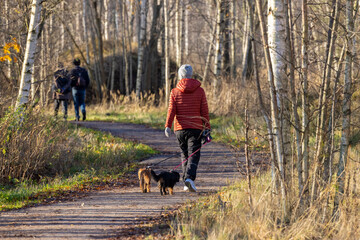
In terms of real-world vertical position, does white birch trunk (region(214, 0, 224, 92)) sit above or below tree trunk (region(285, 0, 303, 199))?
above

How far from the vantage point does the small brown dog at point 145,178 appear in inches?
281

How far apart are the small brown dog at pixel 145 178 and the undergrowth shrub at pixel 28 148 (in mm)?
2325

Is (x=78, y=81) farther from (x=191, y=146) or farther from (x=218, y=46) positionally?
(x=191, y=146)

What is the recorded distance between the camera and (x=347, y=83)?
216 inches

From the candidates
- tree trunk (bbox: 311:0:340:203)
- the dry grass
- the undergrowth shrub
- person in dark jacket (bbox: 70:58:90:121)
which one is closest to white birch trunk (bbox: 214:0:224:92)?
person in dark jacket (bbox: 70:58:90:121)

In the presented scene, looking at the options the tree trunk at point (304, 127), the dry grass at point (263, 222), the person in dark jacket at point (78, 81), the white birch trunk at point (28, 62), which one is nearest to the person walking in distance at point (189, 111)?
the dry grass at point (263, 222)

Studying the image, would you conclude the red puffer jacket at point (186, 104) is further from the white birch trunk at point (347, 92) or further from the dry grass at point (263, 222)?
the white birch trunk at point (347, 92)

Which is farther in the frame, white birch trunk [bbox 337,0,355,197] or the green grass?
the green grass

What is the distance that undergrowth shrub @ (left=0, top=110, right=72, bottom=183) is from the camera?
8320mm

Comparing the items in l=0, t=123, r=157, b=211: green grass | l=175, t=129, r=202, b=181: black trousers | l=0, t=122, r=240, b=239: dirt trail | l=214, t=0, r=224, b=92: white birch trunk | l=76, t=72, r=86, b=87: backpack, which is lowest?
l=0, t=122, r=240, b=239: dirt trail

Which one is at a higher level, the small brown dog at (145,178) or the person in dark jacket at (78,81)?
the person in dark jacket at (78,81)

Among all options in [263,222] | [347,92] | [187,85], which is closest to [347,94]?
[347,92]

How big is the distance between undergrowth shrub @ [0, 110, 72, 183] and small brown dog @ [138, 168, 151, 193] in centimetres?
232

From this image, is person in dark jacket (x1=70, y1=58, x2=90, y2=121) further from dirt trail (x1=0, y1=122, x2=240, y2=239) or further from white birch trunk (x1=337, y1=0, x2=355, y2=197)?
white birch trunk (x1=337, y1=0, x2=355, y2=197)
